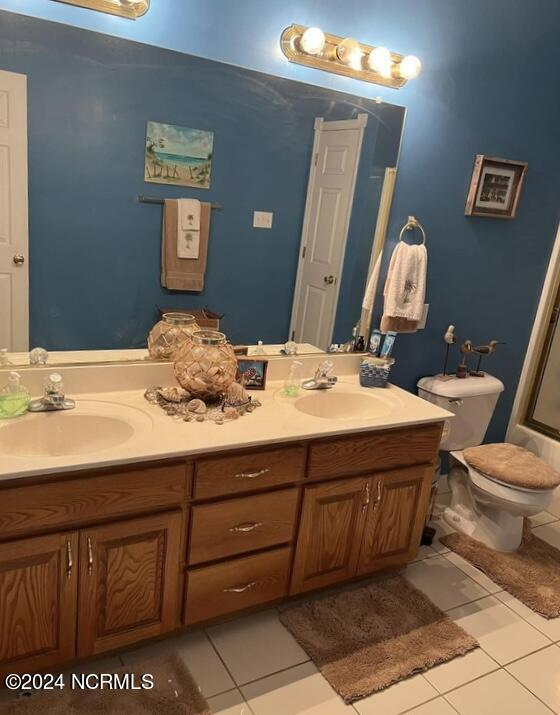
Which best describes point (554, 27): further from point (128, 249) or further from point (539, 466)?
point (128, 249)

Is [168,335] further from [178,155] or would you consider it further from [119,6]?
[119,6]

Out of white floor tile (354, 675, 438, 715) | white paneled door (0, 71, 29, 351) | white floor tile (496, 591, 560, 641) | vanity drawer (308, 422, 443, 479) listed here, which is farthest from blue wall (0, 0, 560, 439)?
white floor tile (354, 675, 438, 715)

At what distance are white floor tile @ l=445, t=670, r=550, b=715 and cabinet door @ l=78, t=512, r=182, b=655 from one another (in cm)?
95

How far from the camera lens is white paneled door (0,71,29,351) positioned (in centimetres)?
165

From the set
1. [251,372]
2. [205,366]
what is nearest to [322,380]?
[251,372]

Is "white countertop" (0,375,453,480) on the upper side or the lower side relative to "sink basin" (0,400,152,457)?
upper

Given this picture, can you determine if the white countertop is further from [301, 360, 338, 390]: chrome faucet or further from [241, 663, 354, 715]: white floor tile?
[241, 663, 354, 715]: white floor tile

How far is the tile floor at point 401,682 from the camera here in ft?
5.70

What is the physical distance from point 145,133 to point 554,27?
79.3 inches

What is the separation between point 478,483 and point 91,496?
5.67 feet

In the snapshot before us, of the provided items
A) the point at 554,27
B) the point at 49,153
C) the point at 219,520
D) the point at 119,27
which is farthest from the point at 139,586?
the point at 554,27

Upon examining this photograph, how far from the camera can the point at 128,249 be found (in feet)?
6.24

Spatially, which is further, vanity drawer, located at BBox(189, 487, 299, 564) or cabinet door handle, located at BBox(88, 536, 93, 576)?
vanity drawer, located at BBox(189, 487, 299, 564)

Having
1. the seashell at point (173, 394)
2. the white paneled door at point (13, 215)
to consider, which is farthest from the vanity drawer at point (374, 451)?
the white paneled door at point (13, 215)
